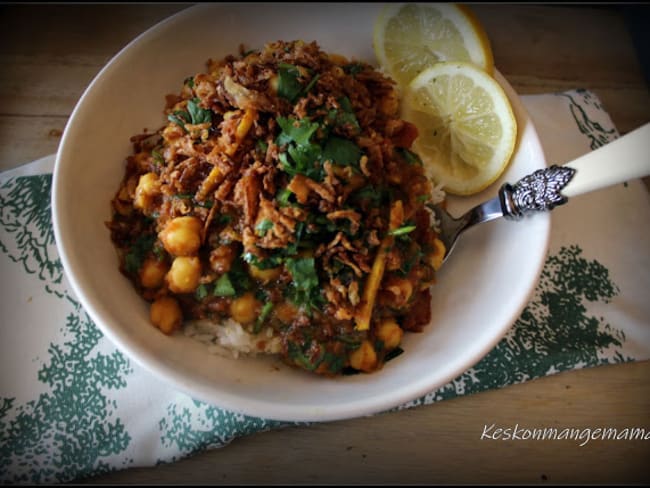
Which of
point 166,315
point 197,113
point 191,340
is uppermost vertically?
point 197,113

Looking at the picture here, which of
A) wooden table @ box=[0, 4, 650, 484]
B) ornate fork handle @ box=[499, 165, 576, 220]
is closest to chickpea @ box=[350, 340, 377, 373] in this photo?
wooden table @ box=[0, 4, 650, 484]

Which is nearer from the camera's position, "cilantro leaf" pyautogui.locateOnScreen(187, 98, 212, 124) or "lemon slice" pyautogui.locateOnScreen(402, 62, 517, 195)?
"cilantro leaf" pyautogui.locateOnScreen(187, 98, 212, 124)

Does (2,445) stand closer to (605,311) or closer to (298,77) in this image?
(298,77)

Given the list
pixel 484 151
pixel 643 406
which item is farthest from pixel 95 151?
pixel 643 406

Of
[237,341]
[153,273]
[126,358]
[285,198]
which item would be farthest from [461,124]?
[126,358]

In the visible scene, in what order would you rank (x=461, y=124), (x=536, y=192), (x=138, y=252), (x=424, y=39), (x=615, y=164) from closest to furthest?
(x=615, y=164)
(x=536, y=192)
(x=138, y=252)
(x=461, y=124)
(x=424, y=39)

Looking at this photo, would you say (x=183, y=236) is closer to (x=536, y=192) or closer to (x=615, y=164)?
(x=536, y=192)

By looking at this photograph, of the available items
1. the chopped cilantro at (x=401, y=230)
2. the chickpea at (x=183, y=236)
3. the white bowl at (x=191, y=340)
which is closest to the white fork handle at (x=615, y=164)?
the white bowl at (x=191, y=340)

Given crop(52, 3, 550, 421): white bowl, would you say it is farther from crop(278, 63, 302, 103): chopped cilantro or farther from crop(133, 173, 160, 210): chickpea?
crop(278, 63, 302, 103): chopped cilantro
